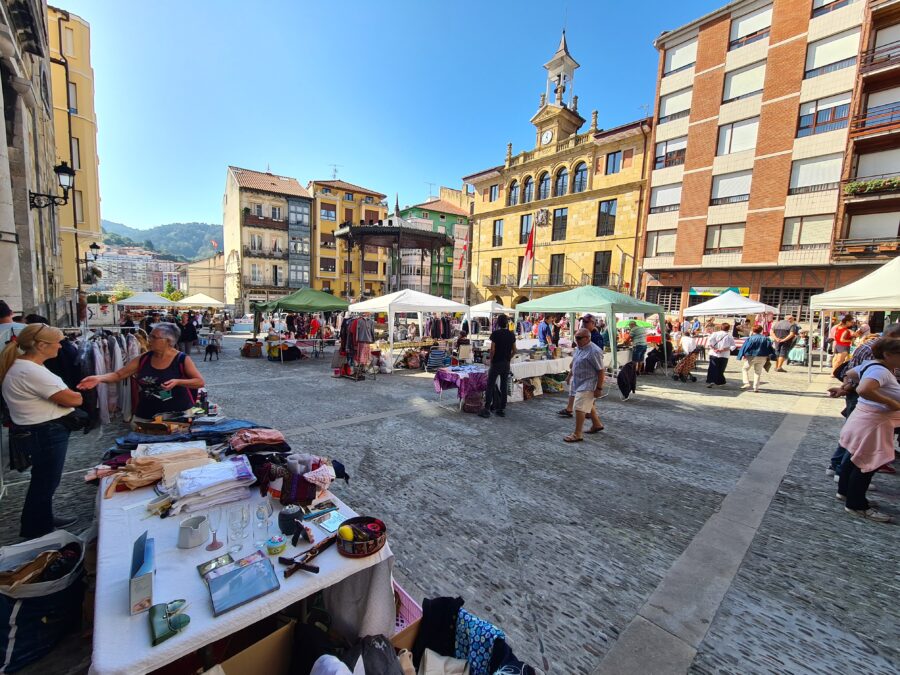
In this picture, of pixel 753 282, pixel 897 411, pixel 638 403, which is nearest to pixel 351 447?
pixel 897 411

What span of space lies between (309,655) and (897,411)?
5.55 metres

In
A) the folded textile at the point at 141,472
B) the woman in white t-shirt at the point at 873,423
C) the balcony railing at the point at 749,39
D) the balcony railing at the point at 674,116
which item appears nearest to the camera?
the folded textile at the point at 141,472

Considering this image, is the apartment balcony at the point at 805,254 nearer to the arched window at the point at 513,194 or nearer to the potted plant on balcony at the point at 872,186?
the potted plant on balcony at the point at 872,186

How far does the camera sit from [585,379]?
6.13 m

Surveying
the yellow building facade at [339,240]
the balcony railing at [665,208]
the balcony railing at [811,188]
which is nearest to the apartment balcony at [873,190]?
the balcony railing at [811,188]

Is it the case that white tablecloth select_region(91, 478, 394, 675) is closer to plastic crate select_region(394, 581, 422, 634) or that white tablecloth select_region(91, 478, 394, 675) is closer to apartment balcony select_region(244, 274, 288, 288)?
plastic crate select_region(394, 581, 422, 634)

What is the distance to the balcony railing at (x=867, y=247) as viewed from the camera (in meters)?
17.5

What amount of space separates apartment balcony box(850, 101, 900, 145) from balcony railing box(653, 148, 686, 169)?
7.72m

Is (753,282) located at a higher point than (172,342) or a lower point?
higher

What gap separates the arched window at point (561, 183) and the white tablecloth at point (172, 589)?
1305 inches

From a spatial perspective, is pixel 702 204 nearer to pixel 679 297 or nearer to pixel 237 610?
pixel 679 297

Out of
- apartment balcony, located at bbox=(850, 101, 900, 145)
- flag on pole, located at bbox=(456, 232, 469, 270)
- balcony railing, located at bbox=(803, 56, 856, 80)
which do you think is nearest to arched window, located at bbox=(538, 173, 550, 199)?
flag on pole, located at bbox=(456, 232, 469, 270)

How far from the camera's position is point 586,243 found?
96.9 ft

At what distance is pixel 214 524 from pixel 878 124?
2946cm
